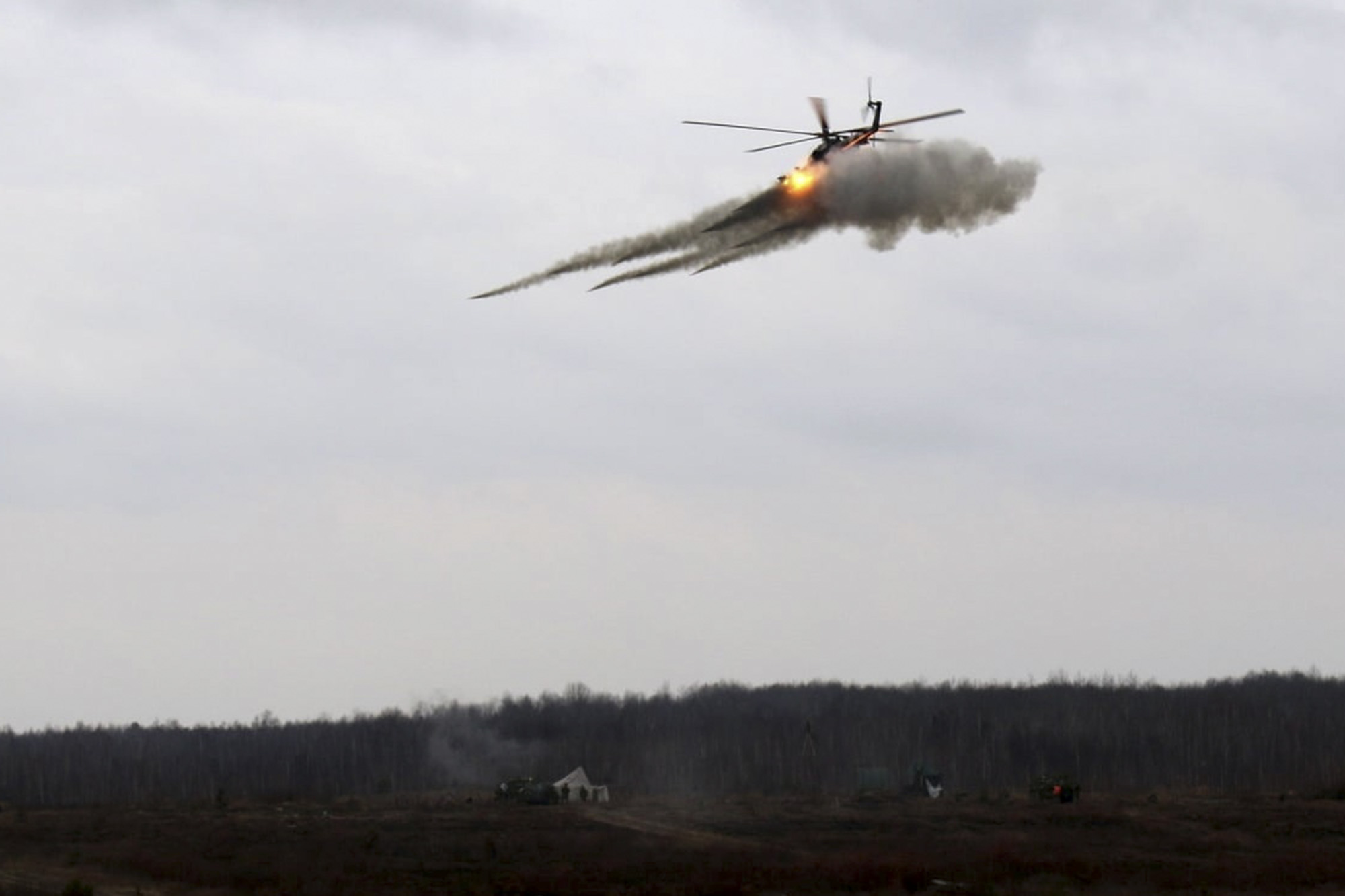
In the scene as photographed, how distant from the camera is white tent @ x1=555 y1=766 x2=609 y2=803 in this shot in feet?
276

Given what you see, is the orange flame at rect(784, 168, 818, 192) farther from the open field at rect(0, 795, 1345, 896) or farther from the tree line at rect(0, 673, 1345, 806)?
the tree line at rect(0, 673, 1345, 806)

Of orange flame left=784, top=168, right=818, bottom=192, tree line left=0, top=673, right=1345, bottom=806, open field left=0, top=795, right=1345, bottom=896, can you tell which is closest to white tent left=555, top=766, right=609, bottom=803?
open field left=0, top=795, right=1345, bottom=896

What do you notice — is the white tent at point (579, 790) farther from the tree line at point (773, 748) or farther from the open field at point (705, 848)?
the tree line at point (773, 748)

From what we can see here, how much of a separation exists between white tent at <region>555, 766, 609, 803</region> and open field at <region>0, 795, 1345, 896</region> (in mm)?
2200

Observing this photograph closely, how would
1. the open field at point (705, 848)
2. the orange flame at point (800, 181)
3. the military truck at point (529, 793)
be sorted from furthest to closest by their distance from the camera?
the military truck at point (529, 793) → the open field at point (705, 848) → the orange flame at point (800, 181)

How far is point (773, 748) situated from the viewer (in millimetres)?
120500

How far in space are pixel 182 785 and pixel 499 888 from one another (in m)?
85.3

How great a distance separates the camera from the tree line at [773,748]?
111312 mm

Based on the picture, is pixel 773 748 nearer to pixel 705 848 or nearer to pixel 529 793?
pixel 529 793

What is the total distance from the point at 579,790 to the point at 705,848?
1201 inches

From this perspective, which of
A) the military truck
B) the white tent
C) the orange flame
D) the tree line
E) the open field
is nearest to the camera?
the orange flame

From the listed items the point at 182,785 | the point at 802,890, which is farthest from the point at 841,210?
the point at 182,785

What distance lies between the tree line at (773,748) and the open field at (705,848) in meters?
21.6

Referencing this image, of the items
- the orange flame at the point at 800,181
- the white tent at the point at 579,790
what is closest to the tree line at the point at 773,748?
the white tent at the point at 579,790
